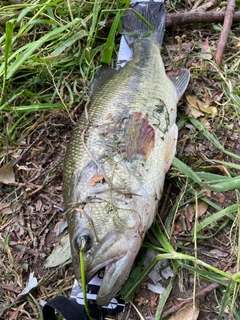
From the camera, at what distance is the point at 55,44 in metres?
3.68

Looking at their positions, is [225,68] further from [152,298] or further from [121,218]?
[152,298]

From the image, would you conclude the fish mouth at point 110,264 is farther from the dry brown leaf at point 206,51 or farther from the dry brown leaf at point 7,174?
the dry brown leaf at point 206,51

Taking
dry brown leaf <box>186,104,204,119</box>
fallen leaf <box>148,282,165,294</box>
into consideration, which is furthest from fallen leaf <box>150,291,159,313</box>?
dry brown leaf <box>186,104,204,119</box>

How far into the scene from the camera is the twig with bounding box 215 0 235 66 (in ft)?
11.0

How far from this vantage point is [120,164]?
2.55 m

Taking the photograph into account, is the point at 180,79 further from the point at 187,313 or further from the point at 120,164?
the point at 187,313

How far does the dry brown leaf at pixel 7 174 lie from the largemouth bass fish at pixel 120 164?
73cm

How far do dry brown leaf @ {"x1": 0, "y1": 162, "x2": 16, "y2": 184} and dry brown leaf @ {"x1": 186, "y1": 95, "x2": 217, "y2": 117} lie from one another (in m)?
1.57

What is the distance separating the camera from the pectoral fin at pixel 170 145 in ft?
9.20

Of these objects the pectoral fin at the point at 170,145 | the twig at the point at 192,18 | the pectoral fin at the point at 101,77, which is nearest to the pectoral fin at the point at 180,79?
the pectoral fin at the point at 170,145

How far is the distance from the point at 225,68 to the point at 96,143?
1.42 metres

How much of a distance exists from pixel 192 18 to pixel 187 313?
2576 millimetres

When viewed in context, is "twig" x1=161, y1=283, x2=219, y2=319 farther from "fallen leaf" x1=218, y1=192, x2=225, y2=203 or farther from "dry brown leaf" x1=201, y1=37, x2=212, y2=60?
"dry brown leaf" x1=201, y1=37, x2=212, y2=60

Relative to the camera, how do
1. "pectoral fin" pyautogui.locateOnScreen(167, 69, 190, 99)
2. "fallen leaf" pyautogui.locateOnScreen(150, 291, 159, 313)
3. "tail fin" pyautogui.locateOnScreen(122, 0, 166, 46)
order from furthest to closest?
"tail fin" pyautogui.locateOnScreen(122, 0, 166, 46), "pectoral fin" pyautogui.locateOnScreen(167, 69, 190, 99), "fallen leaf" pyautogui.locateOnScreen(150, 291, 159, 313)
